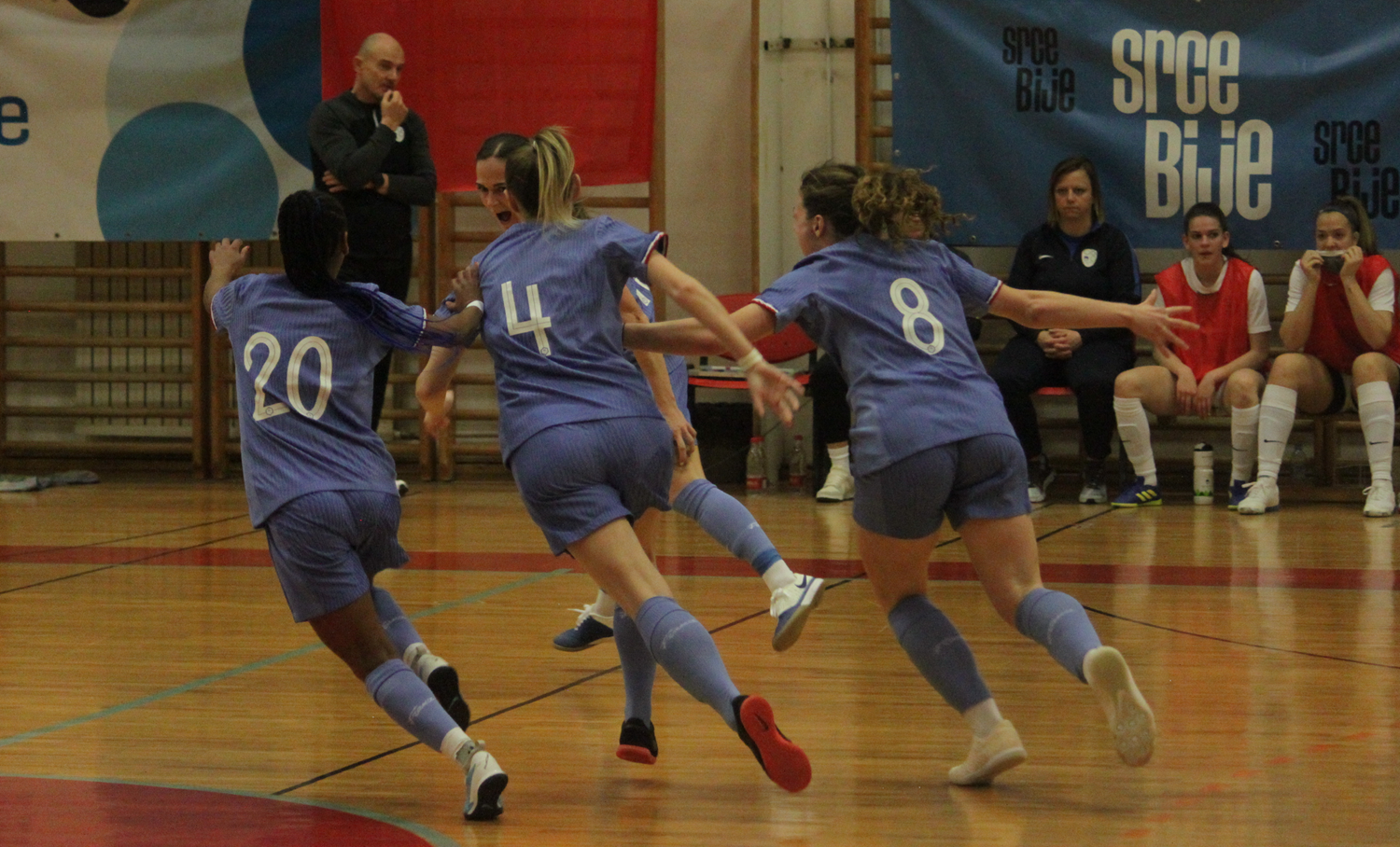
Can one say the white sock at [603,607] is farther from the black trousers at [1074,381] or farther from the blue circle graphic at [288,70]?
the blue circle graphic at [288,70]

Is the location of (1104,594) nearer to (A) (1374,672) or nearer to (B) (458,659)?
(A) (1374,672)

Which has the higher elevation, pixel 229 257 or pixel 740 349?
pixel 229 257

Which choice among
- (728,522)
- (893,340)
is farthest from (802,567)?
(893,340)

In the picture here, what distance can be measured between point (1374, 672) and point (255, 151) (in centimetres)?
608

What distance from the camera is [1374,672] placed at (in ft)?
11.8

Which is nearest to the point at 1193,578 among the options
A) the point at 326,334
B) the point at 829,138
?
the point at 326,334

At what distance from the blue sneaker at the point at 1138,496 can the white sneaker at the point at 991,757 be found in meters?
4.33

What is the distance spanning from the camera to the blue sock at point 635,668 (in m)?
2.97

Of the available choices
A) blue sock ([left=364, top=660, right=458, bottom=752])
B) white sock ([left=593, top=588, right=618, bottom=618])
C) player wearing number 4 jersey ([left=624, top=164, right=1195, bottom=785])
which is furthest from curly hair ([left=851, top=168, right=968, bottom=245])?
white sock ([left=593, top=588, right=618, bottom=618])

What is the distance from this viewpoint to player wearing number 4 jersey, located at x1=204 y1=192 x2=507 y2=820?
275cm

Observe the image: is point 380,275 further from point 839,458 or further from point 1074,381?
point 1074,381

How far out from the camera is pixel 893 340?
2.80 metres

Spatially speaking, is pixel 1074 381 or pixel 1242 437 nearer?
pixel 1242 437

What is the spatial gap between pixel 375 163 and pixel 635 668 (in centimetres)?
400
